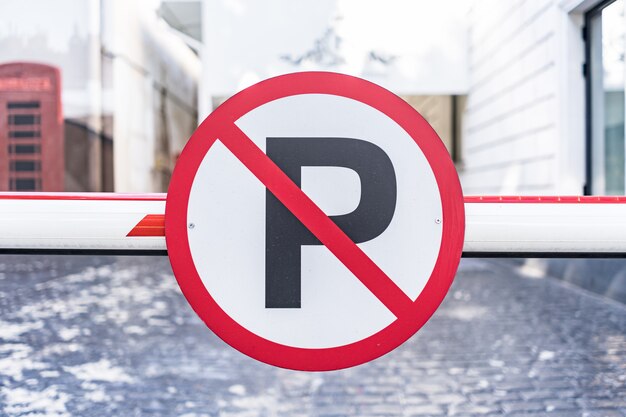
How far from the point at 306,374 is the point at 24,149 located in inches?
325

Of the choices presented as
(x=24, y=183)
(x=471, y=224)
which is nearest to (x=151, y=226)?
(x=471, y=224)

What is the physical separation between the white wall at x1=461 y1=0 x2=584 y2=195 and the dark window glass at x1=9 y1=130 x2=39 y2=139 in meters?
6.69

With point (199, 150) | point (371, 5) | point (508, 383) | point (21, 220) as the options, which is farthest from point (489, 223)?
point (371, 5)

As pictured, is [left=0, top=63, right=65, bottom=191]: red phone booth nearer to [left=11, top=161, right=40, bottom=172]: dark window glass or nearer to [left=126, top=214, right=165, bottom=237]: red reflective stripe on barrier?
[left=11, top=161, right=40, bottom=172]: dark window glass

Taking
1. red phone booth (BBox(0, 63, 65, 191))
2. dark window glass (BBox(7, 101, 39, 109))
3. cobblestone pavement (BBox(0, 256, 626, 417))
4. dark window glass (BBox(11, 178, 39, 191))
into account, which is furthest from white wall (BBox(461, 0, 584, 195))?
dark window glass (BBox(11, 178, 39, 191))

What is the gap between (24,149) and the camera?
380 inches

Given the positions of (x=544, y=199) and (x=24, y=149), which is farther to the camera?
(x=24, y=149)

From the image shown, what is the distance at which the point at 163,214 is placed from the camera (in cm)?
112

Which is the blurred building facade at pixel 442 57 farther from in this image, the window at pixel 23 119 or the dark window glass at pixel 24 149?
the dark window glass at pixel 24 149

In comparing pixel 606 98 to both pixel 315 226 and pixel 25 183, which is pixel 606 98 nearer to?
pixel 315 226

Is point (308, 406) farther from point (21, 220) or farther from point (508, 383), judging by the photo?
point (21, 220)

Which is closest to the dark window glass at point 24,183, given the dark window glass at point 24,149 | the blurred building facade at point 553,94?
the dark window glass at point 24,149

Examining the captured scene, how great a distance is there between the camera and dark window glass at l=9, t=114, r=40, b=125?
376 inches

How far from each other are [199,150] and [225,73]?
795 centimetres
